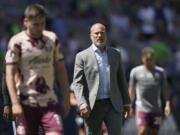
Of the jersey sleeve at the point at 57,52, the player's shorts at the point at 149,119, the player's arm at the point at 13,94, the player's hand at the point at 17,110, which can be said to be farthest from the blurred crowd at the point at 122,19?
the player's hand at the point at 17,110

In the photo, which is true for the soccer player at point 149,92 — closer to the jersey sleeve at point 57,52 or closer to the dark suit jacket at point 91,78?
the dark suit jacket at point 91,78

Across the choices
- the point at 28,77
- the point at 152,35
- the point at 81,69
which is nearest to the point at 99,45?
the point at 81,69

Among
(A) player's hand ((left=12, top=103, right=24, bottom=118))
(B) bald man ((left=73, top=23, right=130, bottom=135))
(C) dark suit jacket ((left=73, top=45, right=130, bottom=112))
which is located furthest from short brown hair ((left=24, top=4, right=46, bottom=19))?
(C) dark suit jacket ((left=73, top=45, right=130, bottom=112))

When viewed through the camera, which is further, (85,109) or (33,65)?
(85,109)

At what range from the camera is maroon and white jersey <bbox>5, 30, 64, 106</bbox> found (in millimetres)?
7691

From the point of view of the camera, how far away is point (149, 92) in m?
12.8

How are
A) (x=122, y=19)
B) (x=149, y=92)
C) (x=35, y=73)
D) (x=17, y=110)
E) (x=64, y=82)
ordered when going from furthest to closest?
(x=122, y=19), (x=149, y=92), (x=64, y=82), (x=35, y=73), (x=17, y=110)

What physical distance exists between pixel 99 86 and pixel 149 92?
3168 millimetres

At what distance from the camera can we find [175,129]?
17.2 metres

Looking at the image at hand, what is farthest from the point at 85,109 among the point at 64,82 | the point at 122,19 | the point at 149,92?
the point at 122,19

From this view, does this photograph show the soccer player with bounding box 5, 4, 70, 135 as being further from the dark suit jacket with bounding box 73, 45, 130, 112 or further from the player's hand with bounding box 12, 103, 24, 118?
the dark suit jacket with bounding box 73, 45, 130, 112

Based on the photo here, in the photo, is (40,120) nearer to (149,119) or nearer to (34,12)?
(34,12)

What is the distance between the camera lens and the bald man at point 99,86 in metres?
9.70

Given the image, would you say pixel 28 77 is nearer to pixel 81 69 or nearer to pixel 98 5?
pixel 81 69
